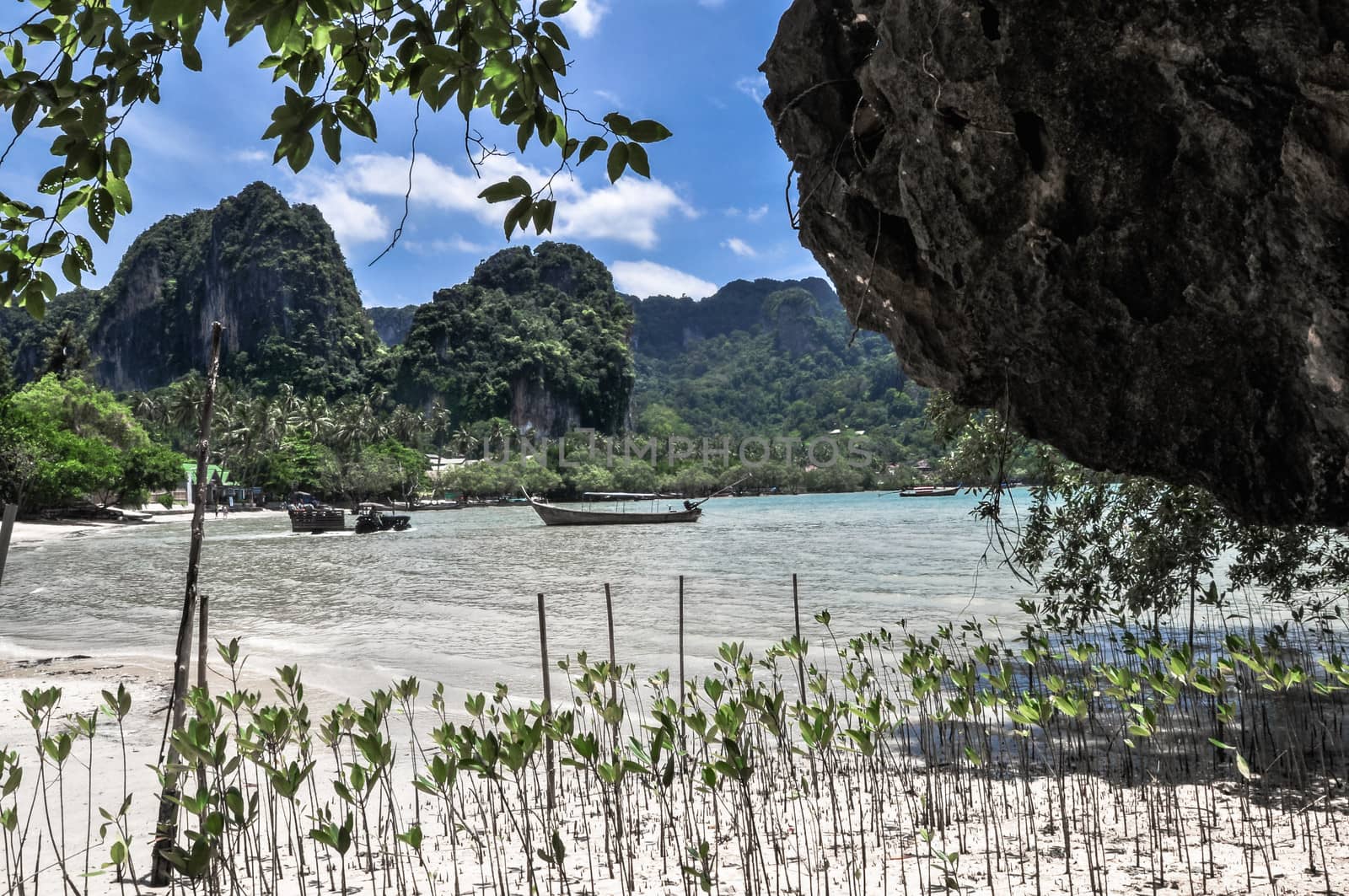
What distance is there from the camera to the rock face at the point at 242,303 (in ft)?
392

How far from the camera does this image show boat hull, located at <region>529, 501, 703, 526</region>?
4984cm

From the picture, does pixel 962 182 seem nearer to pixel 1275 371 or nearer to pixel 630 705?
pixel 1275 371

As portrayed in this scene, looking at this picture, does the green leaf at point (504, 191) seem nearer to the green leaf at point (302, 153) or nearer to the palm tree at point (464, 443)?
the green leaf at point (302, 153)

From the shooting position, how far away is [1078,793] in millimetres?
4797

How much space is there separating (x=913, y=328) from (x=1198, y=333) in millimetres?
1297

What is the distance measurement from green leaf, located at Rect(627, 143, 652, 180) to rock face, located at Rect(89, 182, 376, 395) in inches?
4822

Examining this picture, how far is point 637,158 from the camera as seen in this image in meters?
1.90

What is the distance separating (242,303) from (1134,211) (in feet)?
462

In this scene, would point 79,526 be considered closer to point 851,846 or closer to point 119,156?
point 851,846

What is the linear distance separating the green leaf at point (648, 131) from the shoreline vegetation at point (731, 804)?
208 centimetres

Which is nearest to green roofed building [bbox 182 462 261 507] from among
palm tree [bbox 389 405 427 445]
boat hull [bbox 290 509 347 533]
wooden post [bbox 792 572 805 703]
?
palm tree [bbox 389 405 427 445]

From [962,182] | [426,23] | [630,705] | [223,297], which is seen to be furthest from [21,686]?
[223,297]

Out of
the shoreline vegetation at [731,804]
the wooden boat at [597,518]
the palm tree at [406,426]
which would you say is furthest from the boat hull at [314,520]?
the palm tree at [406,426]

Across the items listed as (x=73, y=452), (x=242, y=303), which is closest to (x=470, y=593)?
(x=73, y=452)
